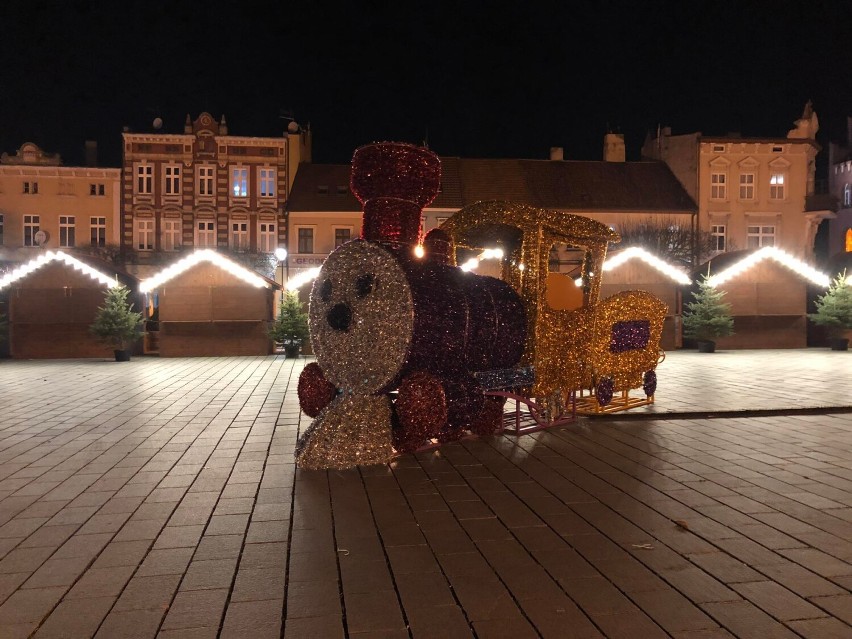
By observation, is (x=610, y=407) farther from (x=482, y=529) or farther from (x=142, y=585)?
(x=142, y=585)

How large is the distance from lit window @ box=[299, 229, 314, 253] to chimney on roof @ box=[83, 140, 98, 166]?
13.0 m

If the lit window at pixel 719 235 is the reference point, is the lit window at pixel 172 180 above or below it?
above

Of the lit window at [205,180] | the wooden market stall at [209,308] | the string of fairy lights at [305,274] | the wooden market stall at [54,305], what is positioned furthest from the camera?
the lit window at [205,180]

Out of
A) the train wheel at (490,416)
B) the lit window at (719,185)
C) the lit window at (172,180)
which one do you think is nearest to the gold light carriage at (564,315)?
the train wheel at (490,416)

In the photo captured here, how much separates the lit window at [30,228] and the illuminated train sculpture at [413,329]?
112ft

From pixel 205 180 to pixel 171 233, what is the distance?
3.38 m

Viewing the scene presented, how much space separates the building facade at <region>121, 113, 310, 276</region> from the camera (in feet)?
117

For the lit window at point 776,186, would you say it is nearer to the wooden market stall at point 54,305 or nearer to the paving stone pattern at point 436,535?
the paving stone pattern at point 436,535

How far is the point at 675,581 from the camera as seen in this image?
3.59 m

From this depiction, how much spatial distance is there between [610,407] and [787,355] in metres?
14.0

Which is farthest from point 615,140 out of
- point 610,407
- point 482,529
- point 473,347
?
point 482,529

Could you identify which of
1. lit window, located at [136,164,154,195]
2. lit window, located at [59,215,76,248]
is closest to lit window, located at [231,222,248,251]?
lit window, located at [136,164,154,195]

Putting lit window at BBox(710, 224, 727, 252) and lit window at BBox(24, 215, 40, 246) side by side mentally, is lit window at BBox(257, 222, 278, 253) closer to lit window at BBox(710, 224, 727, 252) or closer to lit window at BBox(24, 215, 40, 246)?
lit window at BBox(24, 215, 40, 246)

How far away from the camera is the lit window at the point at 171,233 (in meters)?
35.9
